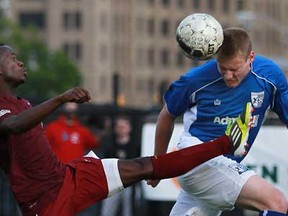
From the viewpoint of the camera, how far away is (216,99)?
8.75 m

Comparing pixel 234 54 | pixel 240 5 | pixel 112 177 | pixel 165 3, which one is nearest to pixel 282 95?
pixel 234 54

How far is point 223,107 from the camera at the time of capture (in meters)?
8.73

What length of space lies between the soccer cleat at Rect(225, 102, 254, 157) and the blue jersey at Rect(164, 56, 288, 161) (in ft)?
1.72

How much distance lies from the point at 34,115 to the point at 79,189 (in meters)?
0.68

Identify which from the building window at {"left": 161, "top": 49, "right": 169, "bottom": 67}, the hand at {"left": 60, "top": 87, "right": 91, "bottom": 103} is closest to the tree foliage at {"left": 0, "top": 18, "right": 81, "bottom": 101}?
the building window at {"left": 161, "top": 49, "right": 169, "bottom": 67}

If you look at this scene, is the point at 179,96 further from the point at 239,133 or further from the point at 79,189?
the point at 79,189

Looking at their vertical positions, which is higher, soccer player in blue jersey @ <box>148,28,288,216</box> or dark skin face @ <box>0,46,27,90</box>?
dark skin face @ <box>0,46,27,90</box>

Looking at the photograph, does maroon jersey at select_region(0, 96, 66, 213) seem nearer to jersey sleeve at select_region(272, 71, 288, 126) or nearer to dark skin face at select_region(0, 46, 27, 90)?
dark skin face at select_region(0, 46, 27, 90)

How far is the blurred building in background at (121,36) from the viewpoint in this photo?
117000 mm

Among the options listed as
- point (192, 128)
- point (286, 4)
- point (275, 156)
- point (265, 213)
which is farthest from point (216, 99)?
point (286, 4)

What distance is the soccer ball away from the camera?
8391 millimetres

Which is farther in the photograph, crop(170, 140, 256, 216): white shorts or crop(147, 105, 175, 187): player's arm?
crop(147, 105, 175, 187): player's arm

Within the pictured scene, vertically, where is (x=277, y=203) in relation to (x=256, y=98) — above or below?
below

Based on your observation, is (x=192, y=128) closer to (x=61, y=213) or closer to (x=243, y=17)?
(x=61, y=213)
